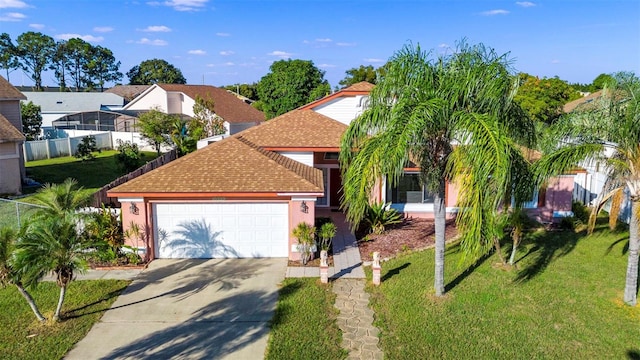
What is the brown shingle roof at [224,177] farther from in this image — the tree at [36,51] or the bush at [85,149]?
the tree at [36,51]

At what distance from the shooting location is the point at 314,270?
543 inches

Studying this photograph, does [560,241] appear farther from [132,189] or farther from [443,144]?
[132,189]

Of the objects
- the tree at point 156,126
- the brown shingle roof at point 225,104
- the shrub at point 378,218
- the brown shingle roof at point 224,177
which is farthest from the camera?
the brown shingle roof at point 225,104

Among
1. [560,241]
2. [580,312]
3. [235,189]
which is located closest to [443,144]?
[580,312]

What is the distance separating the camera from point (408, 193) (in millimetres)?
19484

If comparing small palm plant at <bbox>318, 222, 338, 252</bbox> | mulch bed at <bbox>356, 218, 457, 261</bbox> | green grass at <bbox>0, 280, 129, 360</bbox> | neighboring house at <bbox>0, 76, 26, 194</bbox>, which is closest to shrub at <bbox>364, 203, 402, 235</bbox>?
mulch bed at <bbox>356, 218, 457, 261</bbox>

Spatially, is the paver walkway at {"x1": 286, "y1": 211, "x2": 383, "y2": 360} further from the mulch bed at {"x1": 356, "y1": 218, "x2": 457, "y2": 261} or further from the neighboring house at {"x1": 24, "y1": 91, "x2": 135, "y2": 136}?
the neighboring house at {"x1": 24, "y1": 91, "x2": 135, "y2": 136}

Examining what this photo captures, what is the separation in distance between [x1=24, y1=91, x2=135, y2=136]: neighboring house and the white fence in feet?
8.69

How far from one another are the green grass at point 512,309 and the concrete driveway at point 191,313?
9.64 ft

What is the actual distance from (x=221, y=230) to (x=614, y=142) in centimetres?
1096

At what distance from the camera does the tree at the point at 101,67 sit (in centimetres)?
9362

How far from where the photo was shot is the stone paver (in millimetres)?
9452

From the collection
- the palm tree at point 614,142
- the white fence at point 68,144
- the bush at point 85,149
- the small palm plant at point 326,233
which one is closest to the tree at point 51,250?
the small palm plant at point 326,233

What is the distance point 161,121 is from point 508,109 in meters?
28.2
